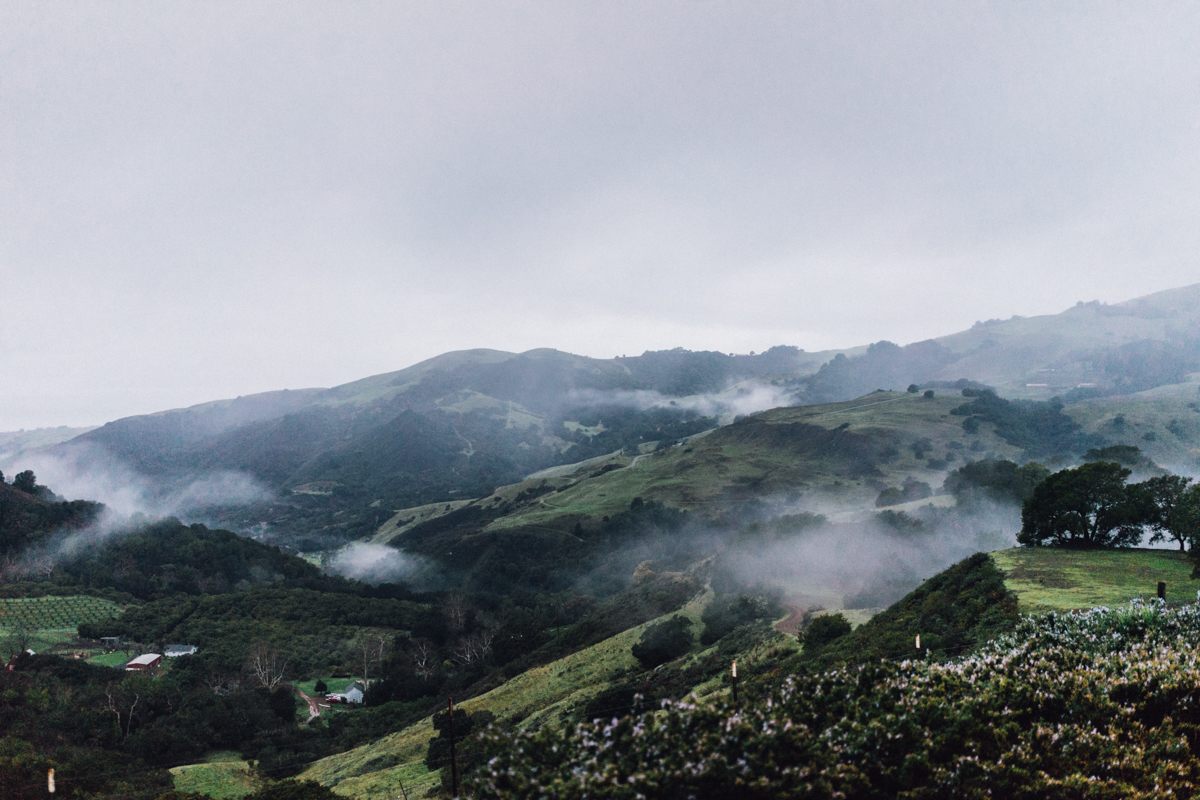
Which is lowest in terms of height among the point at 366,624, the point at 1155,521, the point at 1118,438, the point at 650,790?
the point at 366,624

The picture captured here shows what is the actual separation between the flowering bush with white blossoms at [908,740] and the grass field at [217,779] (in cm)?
4885

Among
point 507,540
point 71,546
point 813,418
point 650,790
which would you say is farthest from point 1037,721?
point 813,418

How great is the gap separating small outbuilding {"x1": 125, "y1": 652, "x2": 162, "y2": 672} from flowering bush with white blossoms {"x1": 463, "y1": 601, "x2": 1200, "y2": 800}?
3630 inches

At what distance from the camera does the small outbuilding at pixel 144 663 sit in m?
75.6

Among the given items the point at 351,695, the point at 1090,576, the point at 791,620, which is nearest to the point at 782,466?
A: the point at 791,620

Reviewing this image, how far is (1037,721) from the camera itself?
37.8ft

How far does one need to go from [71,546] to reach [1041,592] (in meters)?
170

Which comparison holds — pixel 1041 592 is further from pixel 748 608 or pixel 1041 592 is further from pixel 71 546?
pixel 71 546

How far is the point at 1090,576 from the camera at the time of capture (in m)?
32.1

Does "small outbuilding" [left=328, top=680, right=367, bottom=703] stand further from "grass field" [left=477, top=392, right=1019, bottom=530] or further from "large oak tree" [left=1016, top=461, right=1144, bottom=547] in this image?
"grass field" [left=477, top=392, right=1019, bottom=530]

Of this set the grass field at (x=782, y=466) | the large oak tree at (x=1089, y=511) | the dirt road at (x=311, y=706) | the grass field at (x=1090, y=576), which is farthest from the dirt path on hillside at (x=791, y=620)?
the grass field at (x=782, y=466)

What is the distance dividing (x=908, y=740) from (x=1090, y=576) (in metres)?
31.4

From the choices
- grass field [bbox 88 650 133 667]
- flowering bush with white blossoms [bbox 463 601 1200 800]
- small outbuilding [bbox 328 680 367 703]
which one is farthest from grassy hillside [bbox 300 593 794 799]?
grass field [bbox 88 650 133 667]

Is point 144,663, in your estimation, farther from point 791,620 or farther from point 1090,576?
point 1090,576
